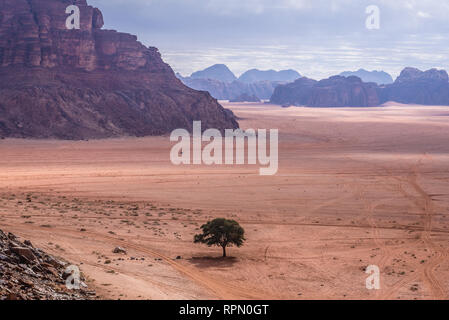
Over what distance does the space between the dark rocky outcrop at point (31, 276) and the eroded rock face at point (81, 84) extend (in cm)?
5154

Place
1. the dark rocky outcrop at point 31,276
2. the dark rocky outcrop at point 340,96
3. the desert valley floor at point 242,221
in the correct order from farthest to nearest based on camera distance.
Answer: the dark rocky outcrop at point 340,96 < the desert valley floor at point 242,221 < the dark rocky outcrop at point 31,276

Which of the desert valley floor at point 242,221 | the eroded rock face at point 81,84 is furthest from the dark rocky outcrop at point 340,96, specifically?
the desert valley floor at point 242,221

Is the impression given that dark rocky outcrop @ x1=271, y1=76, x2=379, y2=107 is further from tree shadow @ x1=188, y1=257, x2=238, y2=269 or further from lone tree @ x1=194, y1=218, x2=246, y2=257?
tree shadow @ x1=188, y1=257, x2=238, y2=269

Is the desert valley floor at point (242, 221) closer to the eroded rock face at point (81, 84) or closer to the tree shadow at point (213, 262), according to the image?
the tree shadow at point (213, 262)

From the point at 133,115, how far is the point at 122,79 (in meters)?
10.1

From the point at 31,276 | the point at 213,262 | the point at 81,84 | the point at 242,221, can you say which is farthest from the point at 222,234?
the point at 81,84

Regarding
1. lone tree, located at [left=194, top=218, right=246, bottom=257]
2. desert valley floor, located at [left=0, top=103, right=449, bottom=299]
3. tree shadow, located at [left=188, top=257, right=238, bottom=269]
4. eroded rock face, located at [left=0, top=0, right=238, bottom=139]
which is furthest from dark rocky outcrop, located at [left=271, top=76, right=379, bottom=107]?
tree shadow, located at [left=188, top=257, right=238, bottom=269]

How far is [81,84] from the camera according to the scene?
73.9 metres

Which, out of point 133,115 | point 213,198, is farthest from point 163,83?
point 213,198

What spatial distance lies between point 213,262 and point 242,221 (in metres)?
7.16

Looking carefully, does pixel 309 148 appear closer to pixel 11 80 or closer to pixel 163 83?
pixel 163 83

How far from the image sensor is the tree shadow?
18.0 metres

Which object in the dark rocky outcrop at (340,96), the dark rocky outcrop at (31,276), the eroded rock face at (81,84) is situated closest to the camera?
the dark rocky outcrop at (31,276)

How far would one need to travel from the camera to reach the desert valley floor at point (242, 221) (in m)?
15.8
